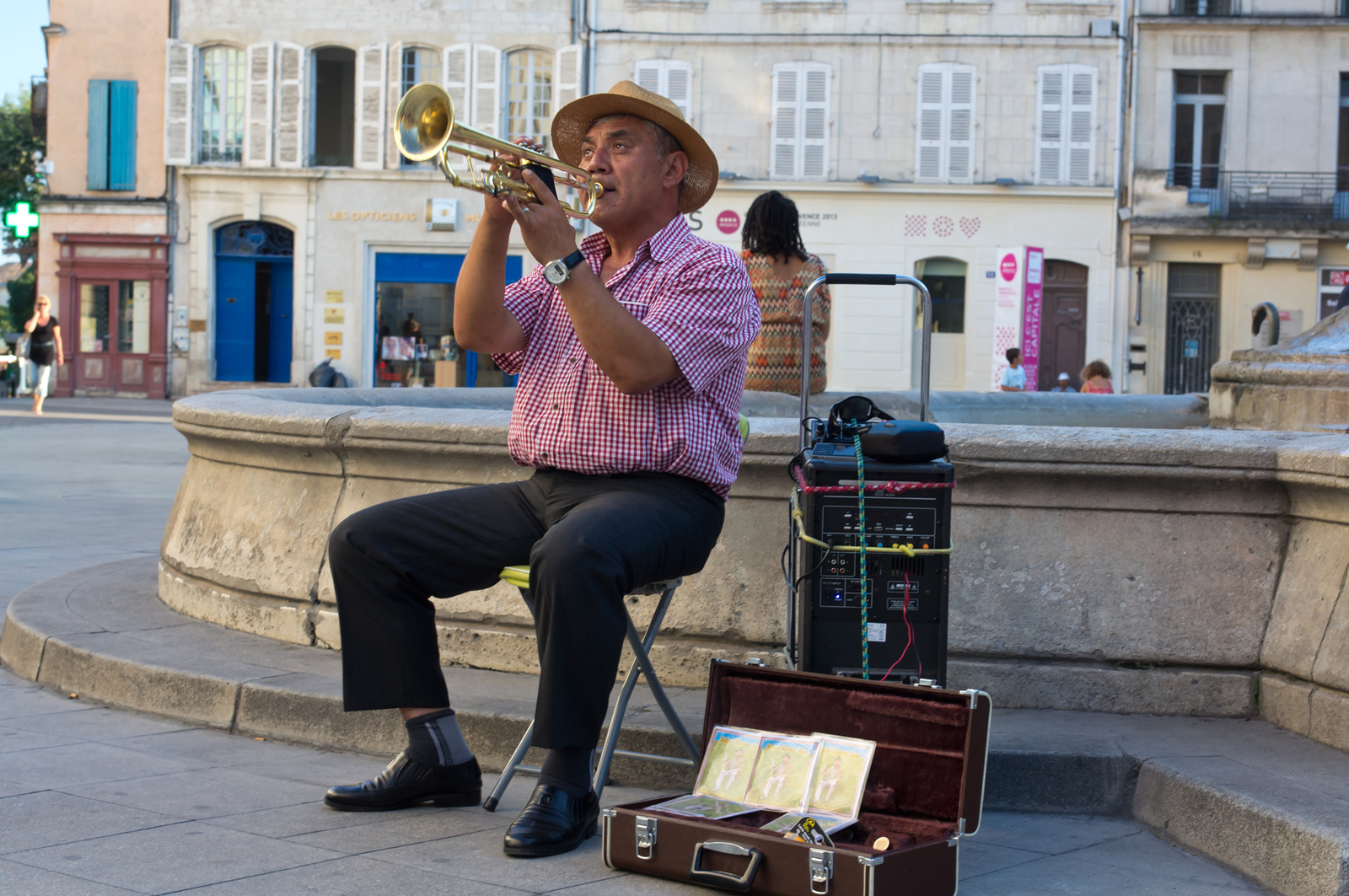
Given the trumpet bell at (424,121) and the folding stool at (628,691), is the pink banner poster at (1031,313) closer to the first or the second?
the folding stool at (628,691)

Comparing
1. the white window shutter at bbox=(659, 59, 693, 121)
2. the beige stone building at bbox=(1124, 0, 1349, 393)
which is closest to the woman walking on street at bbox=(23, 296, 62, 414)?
the white window shutter at bbox=(659, 59, 693, 121)

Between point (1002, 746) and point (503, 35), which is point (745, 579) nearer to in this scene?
point (1002, 746)

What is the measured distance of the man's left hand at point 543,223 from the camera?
10.6ft

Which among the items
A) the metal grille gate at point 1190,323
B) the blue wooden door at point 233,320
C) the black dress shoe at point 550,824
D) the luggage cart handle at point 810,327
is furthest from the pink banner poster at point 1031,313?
the black dress shoe at point 550,824

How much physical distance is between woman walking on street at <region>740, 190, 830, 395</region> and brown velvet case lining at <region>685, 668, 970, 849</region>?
285 cm

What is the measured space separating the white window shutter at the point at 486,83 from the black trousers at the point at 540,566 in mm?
23738

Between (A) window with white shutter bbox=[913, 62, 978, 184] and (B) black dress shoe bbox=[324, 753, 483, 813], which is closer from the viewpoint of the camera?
(B) black dress shoe bbox=[324, 753, 483, 813]

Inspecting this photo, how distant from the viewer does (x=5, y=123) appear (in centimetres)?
3497

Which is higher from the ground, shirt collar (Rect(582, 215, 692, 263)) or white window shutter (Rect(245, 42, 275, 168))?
white window shutter (Rect(245, 42, 275, 168))

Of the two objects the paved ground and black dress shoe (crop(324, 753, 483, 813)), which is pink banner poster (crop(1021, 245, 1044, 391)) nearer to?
the paved ground

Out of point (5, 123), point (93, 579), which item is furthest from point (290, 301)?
point (93, 579)

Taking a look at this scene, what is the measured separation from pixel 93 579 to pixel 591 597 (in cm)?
364

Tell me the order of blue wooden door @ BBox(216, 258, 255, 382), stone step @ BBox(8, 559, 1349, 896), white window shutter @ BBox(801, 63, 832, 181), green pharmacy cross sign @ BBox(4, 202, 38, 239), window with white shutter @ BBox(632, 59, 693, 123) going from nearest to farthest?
stone step @ BBox(8, 559, 1349, 896)
green pharmacy cross sign @ BBox(4, 202, 38, 239)
white window shutter @ BBox(801, 63, 832, 181)
window with white shutter @ BBox(632, 59, 693, 123)
blue wooden door @ BBox(216, 258, 255, 382)

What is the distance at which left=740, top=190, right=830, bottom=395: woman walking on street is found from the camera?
20.3ft
